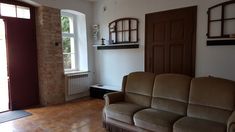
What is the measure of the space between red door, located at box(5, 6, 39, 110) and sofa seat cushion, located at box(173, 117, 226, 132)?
11.8 ft

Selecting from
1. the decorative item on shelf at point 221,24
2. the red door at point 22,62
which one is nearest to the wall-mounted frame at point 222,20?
the decorative item on shelf at point 221,24

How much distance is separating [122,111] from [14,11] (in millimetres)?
3349

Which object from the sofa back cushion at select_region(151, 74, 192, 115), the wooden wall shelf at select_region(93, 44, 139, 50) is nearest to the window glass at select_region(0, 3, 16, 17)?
the wooden wall shelf at select_region(93, 44, 139, 50)

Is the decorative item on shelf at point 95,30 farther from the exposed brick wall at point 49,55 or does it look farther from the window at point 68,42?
the exposed brick wall at point 49,55

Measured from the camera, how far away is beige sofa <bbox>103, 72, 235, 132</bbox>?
7.77 ft

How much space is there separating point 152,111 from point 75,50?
11.6 feet

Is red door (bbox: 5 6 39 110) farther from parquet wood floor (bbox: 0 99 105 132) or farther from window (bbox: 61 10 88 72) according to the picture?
window (bbox: 61 10 88 72)

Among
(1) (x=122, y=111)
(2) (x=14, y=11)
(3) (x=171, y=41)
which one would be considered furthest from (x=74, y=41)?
(1) (x=122, y=111)

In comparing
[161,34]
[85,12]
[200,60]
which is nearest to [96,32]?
[85,12]

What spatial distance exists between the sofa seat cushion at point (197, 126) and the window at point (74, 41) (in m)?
3.68

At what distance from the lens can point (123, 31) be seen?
490 centimetres

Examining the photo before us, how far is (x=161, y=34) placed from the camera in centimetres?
424

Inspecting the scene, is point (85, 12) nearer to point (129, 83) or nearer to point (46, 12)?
point (46, 12)

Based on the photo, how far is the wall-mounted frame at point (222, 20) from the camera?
3352mm
